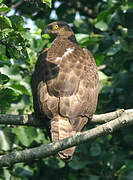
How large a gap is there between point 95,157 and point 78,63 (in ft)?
5.30

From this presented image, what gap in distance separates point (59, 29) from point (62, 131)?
97.5 inches

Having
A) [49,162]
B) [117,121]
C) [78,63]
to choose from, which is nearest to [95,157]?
[49,162]

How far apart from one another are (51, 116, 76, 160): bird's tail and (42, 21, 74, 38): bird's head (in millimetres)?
2192

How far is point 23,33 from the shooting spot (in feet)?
13.3

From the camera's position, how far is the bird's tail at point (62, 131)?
14.2ft

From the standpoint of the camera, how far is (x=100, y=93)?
589 cm

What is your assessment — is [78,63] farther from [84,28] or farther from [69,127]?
[84,28]

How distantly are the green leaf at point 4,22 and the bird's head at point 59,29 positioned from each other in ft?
8.67

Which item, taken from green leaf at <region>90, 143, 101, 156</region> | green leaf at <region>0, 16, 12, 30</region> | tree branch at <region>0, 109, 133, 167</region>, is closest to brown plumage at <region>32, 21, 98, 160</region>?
tree branch at <region>0, 109, 133, 167</region>

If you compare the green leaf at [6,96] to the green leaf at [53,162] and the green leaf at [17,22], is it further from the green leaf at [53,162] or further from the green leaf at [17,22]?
the green leaf at [53,162]

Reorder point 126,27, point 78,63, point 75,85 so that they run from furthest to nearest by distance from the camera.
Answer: point 126,27
point 78,63
point 75,85

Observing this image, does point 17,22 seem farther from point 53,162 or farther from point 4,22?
point 53,162

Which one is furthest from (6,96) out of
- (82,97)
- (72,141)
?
(72,141)

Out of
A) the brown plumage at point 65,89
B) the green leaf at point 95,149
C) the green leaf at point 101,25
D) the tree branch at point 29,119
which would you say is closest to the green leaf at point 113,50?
the green leaf at point 101,25
